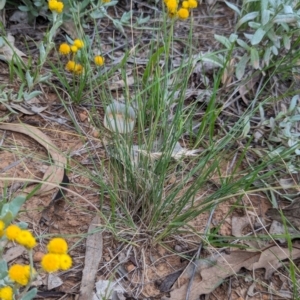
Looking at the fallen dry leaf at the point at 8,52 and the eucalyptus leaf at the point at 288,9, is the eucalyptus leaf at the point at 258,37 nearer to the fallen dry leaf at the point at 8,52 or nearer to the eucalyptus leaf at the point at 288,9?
the eucalyptus leaf at the point at 288,9

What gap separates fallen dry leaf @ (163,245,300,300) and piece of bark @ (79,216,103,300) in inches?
9.1

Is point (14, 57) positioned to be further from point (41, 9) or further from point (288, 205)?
point (288, 205)

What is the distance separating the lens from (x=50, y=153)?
1.89 m

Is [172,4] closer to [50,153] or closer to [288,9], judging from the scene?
[288,9]

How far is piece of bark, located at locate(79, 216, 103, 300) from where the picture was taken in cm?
154

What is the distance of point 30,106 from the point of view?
204 cm

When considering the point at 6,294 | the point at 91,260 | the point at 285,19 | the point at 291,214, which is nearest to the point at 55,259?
the point at 6,294

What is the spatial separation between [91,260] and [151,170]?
34 cm

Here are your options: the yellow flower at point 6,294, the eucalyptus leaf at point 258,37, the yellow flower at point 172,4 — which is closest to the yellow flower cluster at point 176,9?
the yellow flower at point 172,4

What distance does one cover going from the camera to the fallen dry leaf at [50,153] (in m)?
1.77

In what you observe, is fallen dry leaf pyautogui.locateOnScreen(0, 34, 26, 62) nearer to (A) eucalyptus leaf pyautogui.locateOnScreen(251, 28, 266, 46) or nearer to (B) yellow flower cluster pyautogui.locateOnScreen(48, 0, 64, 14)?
(B) yellow flower cluster pyautogui.locateOnScreen(48, 0, 64, 14)

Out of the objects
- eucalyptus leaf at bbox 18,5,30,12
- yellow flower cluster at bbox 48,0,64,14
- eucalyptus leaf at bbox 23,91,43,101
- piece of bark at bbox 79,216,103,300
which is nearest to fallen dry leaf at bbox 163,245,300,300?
piece of bark at bbox 79,216,103,300

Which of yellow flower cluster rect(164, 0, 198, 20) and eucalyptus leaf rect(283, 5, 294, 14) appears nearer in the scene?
yellow flower cluster rect(164, 0, 198, 20)

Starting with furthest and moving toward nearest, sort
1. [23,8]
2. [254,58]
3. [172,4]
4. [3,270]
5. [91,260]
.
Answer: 1. [23,8]
2. [254,58]
3. [172,4]
4. [91,260]
5. [3,270]
